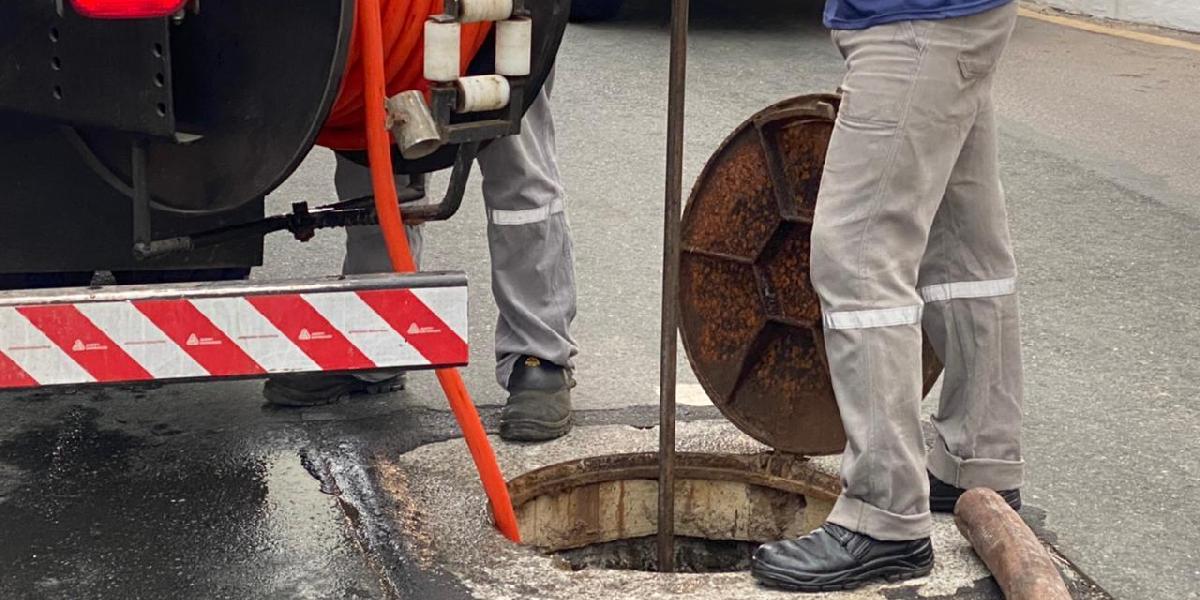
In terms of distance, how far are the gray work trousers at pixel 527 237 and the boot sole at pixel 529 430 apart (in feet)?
0.63

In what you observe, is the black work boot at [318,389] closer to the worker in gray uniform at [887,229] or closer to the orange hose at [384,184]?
the orange hose at [384,184]

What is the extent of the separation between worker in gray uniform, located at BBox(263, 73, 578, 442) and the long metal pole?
527mm

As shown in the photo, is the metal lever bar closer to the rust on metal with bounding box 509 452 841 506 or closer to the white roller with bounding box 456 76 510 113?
the white roller with bounding box 456 76 510 113

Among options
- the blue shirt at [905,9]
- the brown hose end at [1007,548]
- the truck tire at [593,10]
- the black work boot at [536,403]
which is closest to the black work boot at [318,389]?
the black work boot at [536,403]

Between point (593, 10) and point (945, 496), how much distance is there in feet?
25.2

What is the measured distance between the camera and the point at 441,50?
2.94 m

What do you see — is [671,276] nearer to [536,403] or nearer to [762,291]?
[762,291]

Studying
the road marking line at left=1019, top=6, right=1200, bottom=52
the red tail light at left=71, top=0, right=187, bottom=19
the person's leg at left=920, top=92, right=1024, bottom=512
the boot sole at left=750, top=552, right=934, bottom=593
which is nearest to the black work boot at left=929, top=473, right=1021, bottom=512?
the person's leg at left=920, top=92, right=1024, bottom=512

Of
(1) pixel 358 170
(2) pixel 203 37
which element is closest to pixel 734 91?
(1) pixel 358 170

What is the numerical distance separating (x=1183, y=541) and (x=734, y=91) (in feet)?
17.8

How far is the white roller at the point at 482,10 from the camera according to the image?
2955mm

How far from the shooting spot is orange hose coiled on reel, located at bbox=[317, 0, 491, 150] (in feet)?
10.1

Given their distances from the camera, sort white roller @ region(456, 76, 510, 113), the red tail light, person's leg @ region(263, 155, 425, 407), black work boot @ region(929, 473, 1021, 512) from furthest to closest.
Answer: person's leg @ region(263, 155, 425, 407), black work boot @ region(929, 473, 1021, 512), white roller @ region(456, 76, 510, 113), the red tail light

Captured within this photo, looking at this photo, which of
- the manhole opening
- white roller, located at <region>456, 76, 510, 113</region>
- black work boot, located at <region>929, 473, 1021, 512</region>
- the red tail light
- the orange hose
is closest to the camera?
the red tail light
